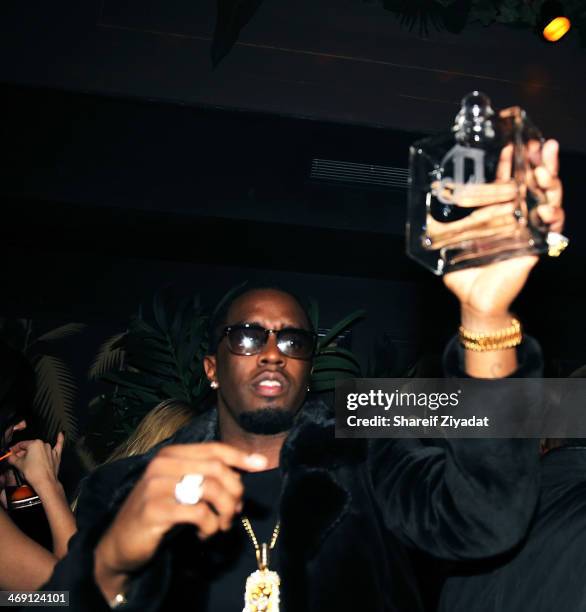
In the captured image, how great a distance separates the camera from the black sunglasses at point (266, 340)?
218cm

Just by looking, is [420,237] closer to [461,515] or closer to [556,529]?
[461,515]

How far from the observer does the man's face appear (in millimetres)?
2078

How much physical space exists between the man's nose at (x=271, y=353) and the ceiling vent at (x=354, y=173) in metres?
2.67

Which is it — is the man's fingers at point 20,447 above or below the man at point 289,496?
above

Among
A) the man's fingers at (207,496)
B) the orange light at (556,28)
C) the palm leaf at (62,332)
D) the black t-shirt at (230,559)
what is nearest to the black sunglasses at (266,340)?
the black t-shirt at (230,559)

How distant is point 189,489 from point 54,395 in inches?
162

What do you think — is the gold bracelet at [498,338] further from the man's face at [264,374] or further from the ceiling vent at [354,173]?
the ceiling vent at [354,173]

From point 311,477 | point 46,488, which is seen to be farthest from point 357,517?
point 46,488

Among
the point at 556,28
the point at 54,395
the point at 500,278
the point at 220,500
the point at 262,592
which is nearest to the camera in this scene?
the point at 220,500

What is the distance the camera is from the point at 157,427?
10.6 ft

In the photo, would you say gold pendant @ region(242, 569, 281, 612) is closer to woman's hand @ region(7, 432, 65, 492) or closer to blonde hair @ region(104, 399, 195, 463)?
woman's hand @ region(7, 432, 65, 492)

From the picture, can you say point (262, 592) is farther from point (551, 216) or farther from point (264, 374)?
point (551, 216)

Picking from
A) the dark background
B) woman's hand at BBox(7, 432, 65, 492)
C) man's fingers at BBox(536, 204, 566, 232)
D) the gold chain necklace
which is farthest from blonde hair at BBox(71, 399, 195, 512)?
man's fingers at BBox(536, 204, 566, 232)

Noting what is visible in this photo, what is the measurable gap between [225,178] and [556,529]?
341cm
